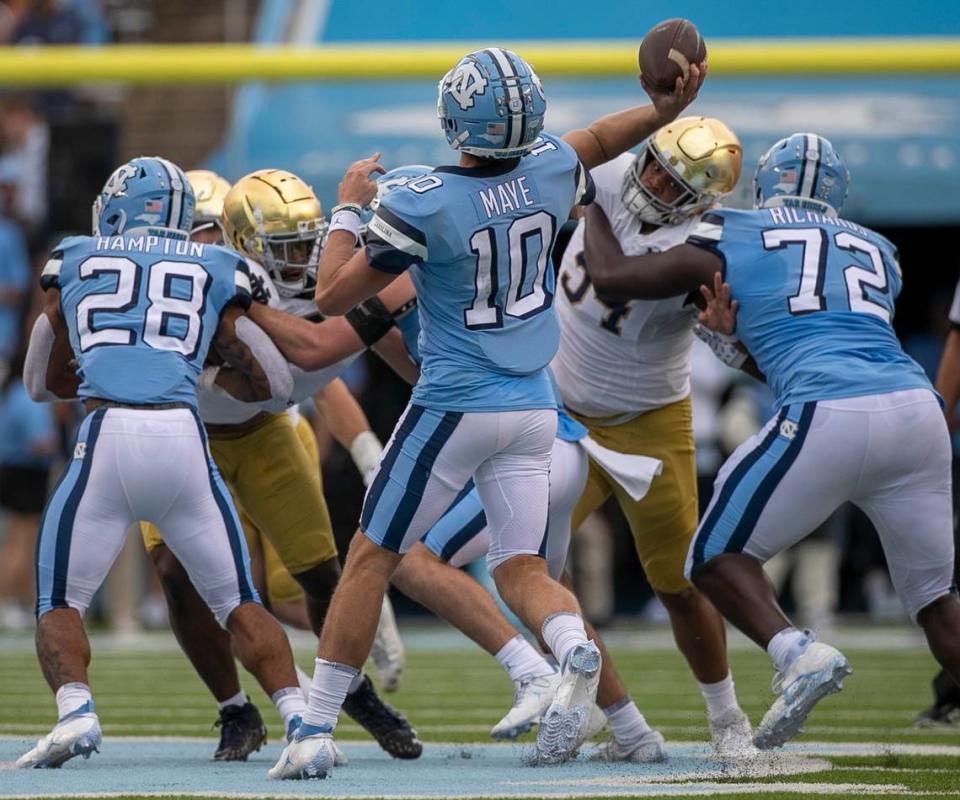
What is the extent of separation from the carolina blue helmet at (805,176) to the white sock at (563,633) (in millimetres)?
1410

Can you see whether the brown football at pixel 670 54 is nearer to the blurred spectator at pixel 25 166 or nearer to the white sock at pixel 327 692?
the white sock at pixel 327 692

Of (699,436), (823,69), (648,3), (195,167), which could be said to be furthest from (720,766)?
(195,167)

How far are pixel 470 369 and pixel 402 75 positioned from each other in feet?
16.9

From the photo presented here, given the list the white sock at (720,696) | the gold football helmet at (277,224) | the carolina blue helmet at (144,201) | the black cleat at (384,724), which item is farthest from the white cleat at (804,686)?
the carolina blue helmet at (144,201)

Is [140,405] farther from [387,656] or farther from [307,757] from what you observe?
A: [387,656]

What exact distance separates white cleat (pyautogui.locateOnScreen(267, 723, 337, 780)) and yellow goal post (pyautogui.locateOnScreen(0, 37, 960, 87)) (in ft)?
17.4

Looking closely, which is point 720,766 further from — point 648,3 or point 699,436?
point 648,3

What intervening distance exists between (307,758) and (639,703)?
263cm

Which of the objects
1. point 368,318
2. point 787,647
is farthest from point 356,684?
point 787,647

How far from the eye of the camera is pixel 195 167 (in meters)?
12.6

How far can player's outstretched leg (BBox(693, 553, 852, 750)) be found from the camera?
4285mm

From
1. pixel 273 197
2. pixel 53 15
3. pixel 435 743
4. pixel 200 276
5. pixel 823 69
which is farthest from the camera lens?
pixel 53 15

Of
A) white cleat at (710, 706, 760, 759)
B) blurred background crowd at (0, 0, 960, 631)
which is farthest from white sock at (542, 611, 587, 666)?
blurred background crowd at (0, 0, 960, 631)

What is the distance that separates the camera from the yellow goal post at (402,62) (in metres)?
9.09
